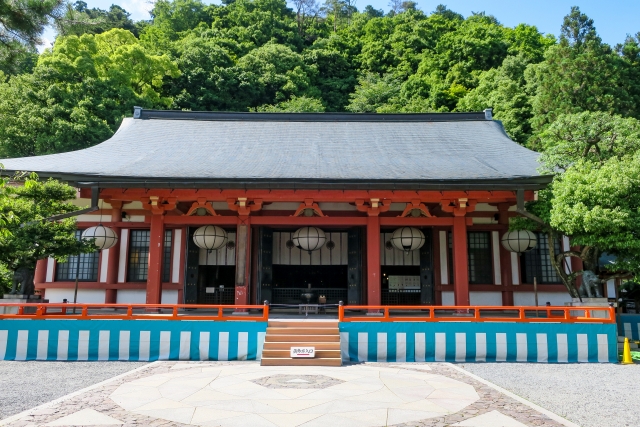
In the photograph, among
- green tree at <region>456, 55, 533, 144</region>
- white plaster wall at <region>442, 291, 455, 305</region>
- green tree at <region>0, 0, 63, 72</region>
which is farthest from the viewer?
green tree at <region>456, 55, 533, 144</region>

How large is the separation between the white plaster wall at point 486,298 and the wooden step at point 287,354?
558 centimetres

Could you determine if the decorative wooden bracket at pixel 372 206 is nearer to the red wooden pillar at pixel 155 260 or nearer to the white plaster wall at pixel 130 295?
the red wooden pillar at pixel 155 260

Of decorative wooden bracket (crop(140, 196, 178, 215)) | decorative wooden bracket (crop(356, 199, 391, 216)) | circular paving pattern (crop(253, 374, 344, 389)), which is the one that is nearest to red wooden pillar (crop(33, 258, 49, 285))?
decorative wooden bracket (crop(140, 196, 178, 215))

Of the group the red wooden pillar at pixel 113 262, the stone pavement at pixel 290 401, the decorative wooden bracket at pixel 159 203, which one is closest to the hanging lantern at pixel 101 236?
the red wooden pillar at pixel 113 262

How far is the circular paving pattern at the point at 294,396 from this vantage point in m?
5.34

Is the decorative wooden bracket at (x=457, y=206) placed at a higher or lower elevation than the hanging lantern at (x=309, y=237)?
higher

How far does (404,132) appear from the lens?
16359 millimetres

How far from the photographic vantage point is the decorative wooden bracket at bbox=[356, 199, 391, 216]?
11358mm

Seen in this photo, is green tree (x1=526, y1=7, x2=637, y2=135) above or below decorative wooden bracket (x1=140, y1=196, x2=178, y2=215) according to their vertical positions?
above

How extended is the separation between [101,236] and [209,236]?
105 inches

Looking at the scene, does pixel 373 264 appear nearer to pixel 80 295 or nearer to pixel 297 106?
pixel 80 295

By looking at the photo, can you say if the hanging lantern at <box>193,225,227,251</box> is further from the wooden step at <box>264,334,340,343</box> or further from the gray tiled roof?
the wooden step at <box>264,334,340,343</box>

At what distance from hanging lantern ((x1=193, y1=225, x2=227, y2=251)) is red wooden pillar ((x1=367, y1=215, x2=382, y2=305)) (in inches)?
158

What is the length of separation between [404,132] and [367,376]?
10512 mm
